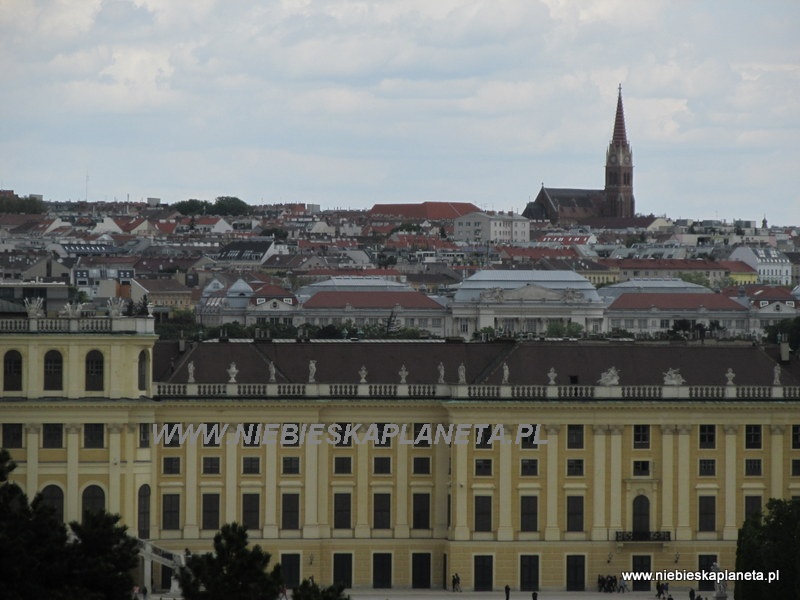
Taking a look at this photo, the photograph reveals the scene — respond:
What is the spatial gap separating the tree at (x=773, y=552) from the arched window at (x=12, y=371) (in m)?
17.6

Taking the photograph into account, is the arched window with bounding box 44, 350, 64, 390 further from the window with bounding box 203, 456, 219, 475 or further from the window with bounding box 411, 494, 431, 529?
the window with bounding box 411, 494, 431, 529

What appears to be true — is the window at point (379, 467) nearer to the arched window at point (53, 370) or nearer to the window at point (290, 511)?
the window at point (290, 511)

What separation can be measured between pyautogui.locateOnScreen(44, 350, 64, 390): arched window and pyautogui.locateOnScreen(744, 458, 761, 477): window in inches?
671

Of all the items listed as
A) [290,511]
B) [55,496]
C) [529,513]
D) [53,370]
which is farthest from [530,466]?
[53,370]

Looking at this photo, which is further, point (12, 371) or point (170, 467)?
point (170, 467)

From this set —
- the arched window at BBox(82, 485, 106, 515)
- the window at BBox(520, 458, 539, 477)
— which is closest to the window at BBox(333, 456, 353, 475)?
the window at BBox(520, 458, 539, 477)

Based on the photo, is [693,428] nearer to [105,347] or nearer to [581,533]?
[581,533]

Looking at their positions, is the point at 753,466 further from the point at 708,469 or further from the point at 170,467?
the point at 170,467

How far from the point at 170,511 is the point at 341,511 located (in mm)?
4257

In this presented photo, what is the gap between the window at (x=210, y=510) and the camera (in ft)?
244

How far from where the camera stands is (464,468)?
75125 millimetres

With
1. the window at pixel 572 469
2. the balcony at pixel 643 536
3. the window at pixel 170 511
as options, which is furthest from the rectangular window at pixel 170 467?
the balcony at pixel 643 536

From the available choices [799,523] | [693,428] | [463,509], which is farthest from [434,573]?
A: [799,523]

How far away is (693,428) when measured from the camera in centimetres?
7581
